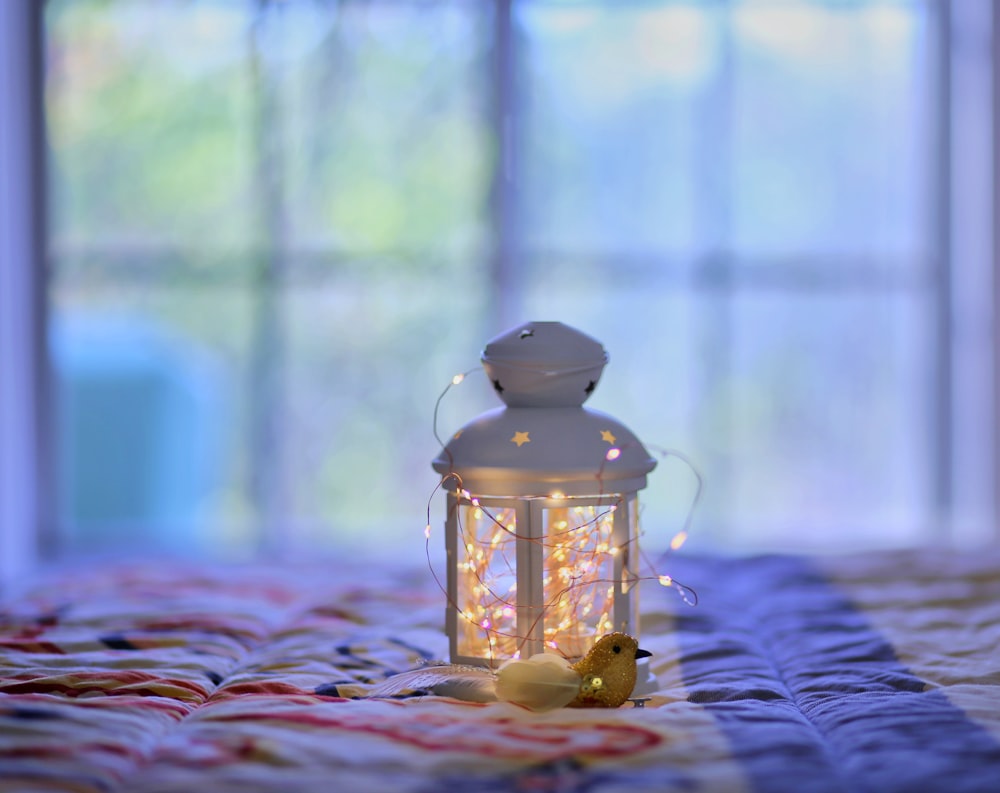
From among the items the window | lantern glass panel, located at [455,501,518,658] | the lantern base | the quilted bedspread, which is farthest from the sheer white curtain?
the lantern base

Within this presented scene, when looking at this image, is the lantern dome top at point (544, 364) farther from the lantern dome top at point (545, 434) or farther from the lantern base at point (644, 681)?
the lantern base at point (644, 681)

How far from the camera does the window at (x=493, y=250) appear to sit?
378 centimetres

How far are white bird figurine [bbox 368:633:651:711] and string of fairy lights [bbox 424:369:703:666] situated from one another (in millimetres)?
62

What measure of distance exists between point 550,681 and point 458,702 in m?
0.11

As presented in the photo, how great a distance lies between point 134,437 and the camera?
3.94 metres

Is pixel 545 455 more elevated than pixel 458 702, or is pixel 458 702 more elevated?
pixel 545 455

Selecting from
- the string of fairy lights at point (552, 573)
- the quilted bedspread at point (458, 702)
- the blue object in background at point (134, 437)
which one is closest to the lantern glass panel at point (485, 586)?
the string of fairy lights at point (552, 573)

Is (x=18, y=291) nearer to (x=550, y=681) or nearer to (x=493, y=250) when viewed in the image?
(x=493, y=250)

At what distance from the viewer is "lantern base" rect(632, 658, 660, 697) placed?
125 cm

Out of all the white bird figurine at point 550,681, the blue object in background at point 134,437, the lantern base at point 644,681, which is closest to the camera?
the white bird figurine at point 550,681

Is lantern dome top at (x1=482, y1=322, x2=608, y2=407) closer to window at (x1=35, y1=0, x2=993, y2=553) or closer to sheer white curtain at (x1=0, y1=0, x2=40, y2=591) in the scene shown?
window at (x1=35, y1=0, x2=993, y2=553)

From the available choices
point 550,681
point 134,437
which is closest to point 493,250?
point 134,437

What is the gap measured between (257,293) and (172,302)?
296 mm

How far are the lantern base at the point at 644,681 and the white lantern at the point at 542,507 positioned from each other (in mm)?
46
